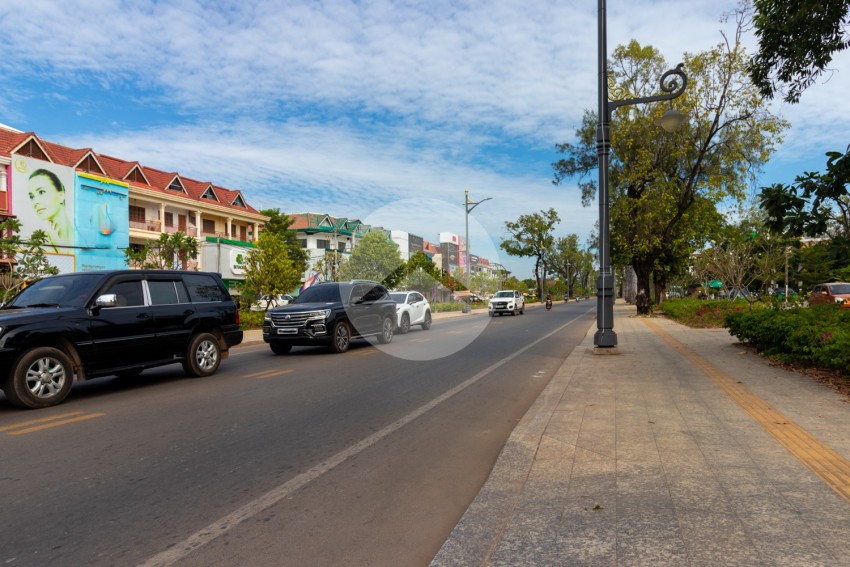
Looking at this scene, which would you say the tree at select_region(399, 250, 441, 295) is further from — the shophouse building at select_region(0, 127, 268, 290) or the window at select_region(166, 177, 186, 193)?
the window at select_region(166, 177, 186, 193)

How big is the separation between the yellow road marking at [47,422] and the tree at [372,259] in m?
40.9

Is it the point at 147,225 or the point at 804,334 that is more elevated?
the point at 147,225

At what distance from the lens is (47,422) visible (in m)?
6.34

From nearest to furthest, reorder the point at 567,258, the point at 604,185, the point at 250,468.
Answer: the point at 250,468, the point at 604,185, the point at 567,258

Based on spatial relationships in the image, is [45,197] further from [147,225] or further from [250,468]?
[250,468]

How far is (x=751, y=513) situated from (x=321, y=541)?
2.58m

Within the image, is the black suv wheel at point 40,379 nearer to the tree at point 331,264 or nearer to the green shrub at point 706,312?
the green shrub at point 706,312

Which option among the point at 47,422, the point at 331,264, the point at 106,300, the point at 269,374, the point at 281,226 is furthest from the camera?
the point at 281,226

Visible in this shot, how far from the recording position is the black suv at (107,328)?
7004mm

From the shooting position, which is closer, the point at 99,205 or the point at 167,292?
the point at 167,292

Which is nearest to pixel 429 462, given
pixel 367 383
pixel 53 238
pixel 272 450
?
pixel 272 450

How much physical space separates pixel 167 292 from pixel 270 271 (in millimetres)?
14805

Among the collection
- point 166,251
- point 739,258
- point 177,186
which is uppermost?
point 177,186

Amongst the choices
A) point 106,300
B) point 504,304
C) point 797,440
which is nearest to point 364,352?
point 106,300
